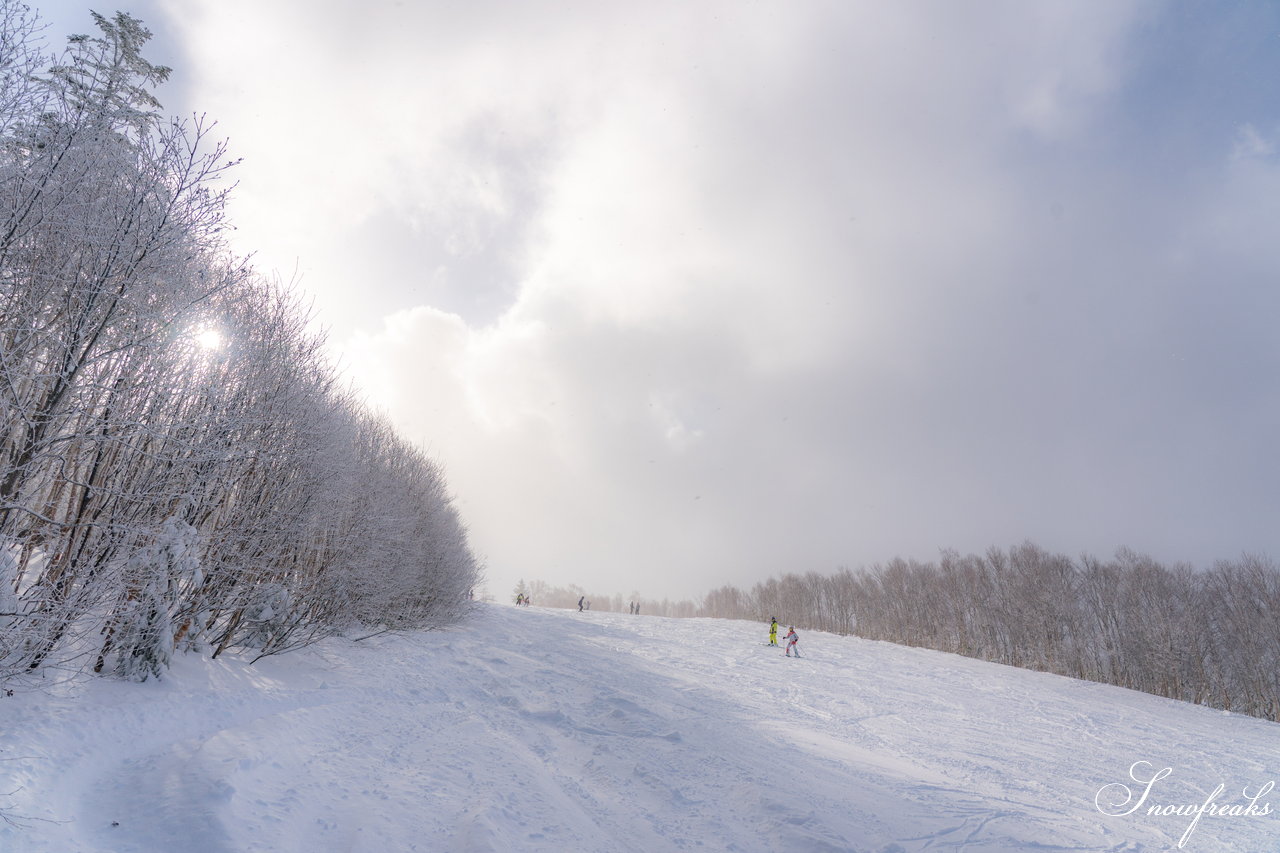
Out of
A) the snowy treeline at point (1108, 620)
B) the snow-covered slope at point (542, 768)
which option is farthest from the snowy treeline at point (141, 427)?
the snowy treeline at point (1108, 620)

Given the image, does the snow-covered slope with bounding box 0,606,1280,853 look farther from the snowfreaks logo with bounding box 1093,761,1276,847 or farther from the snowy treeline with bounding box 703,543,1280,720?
the snowy treeline with bounding box 703,543,1280,720

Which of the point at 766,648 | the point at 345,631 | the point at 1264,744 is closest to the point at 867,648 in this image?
the point at 766,648

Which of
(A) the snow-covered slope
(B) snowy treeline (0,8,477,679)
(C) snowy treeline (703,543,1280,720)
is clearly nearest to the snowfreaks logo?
(A) the snow-covered slope

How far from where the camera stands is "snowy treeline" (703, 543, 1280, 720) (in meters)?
36.3

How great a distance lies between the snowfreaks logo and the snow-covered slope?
0.47 ft

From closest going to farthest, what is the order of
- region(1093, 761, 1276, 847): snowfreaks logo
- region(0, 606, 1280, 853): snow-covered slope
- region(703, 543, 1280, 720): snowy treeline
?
region(0, 606, 1280, 853): snow-covered slope → region(1093, 761, 1276, 847): snowfreaks logo → region(703, 543, 1280, 720): snowy treeline

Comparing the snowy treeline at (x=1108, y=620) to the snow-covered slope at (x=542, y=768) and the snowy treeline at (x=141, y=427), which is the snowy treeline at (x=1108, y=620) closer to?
the snow-covered slope at (x=542, y=768)

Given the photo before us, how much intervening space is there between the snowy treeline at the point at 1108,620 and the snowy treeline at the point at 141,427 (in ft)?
177

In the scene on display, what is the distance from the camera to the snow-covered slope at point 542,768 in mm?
5199

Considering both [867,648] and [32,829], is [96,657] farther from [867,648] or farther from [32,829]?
[867,648]

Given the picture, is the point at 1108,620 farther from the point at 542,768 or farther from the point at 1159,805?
the point at 542,768

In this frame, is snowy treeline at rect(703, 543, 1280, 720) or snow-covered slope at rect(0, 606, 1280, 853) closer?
snow-covered slope at rect(0, 606, 1280, 853)

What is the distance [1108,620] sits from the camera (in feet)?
137

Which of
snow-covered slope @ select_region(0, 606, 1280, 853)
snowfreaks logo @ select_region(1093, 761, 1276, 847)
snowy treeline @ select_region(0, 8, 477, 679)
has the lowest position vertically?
snowfreaks logo @ select_region(1093, 761, 1276, 847)
